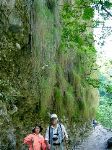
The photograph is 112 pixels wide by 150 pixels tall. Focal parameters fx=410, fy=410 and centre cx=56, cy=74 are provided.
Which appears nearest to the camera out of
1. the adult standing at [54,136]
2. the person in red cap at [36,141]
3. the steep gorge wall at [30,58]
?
the adult standing at [54,136]

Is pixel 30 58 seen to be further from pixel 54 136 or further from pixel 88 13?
pixel 54 136

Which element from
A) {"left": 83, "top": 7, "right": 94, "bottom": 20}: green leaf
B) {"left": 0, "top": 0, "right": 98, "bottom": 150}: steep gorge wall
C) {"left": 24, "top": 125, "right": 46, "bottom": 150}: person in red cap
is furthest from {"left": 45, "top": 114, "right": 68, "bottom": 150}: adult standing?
{"left": 83, "top": 7, "right": 94, "bottom": 20}: green leaf

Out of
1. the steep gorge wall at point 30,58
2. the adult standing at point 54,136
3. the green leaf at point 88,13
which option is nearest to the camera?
the adult standing at point 54,136

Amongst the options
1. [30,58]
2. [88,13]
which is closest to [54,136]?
[88,13]

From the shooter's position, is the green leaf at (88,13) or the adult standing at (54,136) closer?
the adult standing at (54,136)

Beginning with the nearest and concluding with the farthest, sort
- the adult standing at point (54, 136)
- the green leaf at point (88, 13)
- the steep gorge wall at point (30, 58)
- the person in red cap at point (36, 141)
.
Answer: the adult standing at point (54, 136) → the person in red cap at point (36, 141) → the green leaf at point (88, 13) → the steep gorge wall at point (30, 58)

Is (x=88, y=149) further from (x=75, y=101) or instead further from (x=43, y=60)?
(x=43, y=60)

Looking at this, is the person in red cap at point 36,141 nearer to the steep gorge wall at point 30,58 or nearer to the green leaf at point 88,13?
the steep gorge wall at point 30,58

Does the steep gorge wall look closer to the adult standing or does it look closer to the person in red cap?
the person in red cap

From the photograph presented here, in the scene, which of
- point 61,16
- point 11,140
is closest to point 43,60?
point 61,16

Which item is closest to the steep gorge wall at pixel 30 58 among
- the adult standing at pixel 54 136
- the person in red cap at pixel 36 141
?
the person in red cap at pixel 36 141

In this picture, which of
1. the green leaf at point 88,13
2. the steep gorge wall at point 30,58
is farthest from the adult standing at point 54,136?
the green leaf at point 88,13

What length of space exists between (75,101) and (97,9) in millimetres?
8325

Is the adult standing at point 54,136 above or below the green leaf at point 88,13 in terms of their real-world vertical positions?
below
